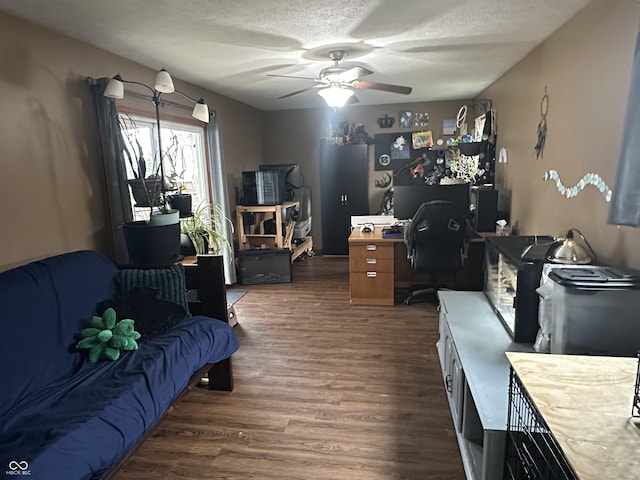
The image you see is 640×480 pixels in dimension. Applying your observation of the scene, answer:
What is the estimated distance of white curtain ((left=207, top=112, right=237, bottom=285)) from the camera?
4.28 m

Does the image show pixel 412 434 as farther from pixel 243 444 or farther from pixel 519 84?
pixel 519 84

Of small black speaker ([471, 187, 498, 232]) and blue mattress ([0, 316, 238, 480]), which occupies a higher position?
small black speaker ([471, 187, 498, 232])

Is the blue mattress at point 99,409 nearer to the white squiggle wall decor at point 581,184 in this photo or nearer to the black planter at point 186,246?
the black planter at point 186,246

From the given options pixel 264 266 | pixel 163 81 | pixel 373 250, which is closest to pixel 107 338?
pixel 163 81

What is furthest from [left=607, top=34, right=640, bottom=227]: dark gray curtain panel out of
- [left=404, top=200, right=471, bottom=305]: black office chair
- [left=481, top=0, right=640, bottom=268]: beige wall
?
[left=404, top=200, right=471, bottom=305]: black office chair

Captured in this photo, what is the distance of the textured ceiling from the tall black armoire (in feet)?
6.97

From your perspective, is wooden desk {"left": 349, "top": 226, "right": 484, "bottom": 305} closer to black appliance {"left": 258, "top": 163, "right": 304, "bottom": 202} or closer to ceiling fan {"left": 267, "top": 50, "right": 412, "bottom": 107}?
ceiling fan {"left": 267, "top": 50, "right": 412, "bottom": 107}

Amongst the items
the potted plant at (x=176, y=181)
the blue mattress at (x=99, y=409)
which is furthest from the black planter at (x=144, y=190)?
the blue mattress at (x=99, y=409)

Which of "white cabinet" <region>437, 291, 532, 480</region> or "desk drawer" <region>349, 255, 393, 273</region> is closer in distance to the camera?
"white cabinet" <region>437, 291, 532, 480</region>

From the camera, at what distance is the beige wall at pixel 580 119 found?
1882 millimetres

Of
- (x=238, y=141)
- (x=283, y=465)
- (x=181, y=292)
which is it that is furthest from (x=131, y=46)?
(x=283, y=465)

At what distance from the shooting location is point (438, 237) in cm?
358

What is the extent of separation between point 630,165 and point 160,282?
2.38 meters

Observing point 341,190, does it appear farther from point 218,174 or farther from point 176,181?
point 176,181
